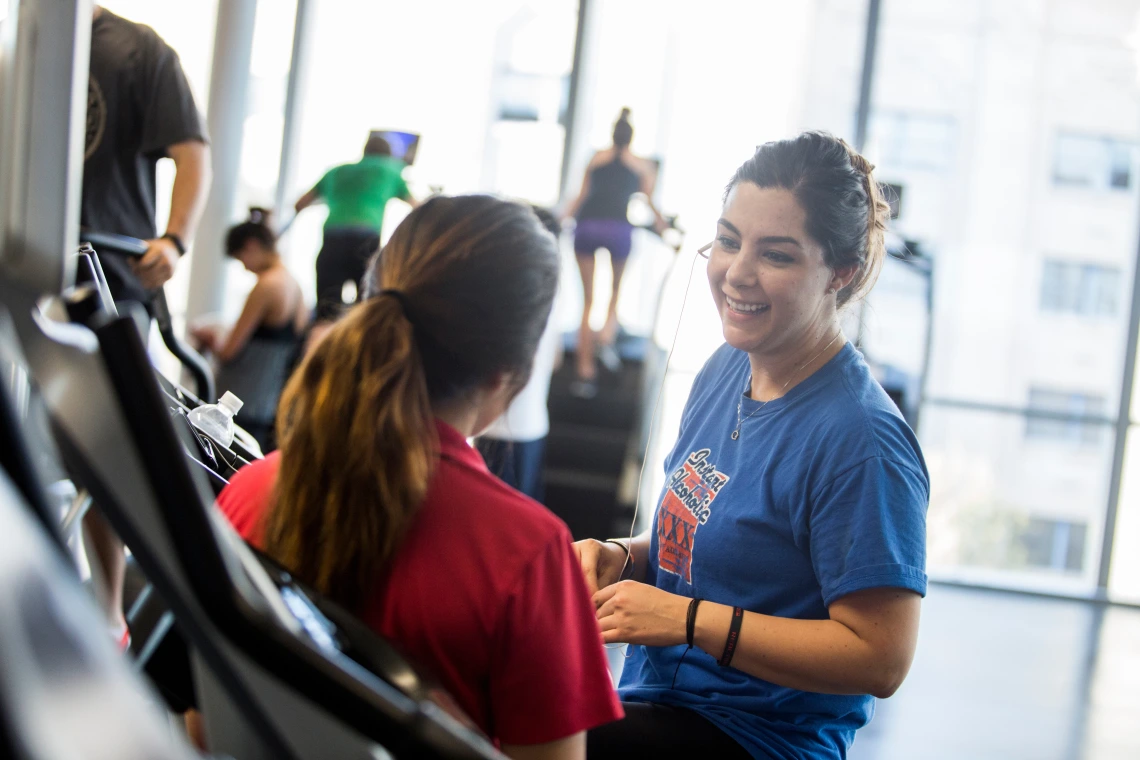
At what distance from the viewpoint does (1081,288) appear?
625 centimetres

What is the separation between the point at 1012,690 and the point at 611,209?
9.89 ft

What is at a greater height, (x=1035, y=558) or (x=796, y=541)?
(x=796, y=541)

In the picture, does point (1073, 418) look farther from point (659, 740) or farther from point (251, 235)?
point (659, 740)

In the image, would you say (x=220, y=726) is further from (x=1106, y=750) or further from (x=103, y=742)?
(x=1106, y=750)

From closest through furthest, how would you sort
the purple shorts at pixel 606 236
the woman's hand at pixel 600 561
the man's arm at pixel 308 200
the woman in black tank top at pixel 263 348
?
1. the woman's hand at pixel 600 561
2. the woman in black tank top at pixel 263 348
3. the man's arm at pixel 308 200
4. the purple shorts at pixel 606 236

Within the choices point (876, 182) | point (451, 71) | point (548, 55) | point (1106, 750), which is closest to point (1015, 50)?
point (548, 55)

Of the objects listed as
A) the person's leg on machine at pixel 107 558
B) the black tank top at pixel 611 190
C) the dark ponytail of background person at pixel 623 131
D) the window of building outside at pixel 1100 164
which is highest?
the window of building outside at pixel 1100 164

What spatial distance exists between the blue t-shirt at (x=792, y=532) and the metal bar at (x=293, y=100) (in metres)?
6.04

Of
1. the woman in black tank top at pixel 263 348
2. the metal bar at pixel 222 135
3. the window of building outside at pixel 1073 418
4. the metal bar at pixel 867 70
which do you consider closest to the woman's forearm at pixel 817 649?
the woman in black tank top at pixel 263 348

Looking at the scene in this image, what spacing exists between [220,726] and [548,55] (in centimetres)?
663

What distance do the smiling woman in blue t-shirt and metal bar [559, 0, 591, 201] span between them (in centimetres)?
545

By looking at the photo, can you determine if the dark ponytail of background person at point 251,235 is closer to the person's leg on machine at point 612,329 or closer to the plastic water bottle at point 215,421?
the person's leg on machine at point 612,329

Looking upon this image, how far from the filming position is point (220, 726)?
2.60 ft

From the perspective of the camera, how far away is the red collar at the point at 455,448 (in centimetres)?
95
